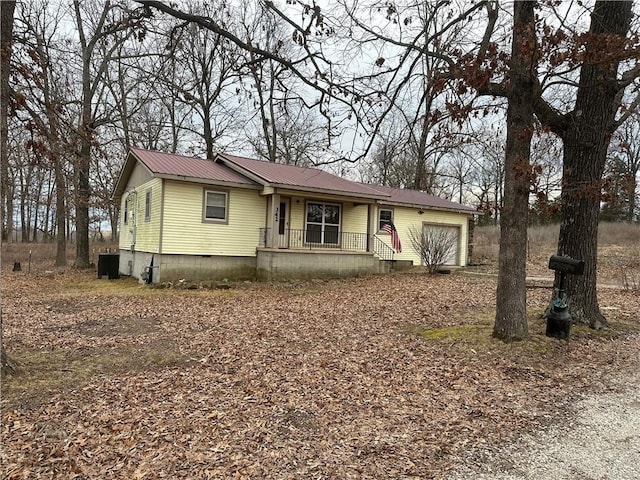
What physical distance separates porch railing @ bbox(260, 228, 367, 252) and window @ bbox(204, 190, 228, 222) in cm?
153

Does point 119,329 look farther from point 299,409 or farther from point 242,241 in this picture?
point 242,241

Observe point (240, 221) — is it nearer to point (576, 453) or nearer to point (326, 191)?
point (326, 191)

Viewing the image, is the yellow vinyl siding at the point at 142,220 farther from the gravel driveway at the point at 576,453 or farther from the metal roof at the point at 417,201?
the gravel driveway at the point at 576,453

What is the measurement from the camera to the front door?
49.6 feet

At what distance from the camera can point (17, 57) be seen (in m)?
5.05

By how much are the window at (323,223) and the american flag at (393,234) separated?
8.56 feet

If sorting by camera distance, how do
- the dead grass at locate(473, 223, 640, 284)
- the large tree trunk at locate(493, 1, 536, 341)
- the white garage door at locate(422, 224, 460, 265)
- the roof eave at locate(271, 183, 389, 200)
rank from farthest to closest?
the white garage door at locate(422, 224, 460, 265)
the dead grass at locate(473, 223, 640, 284)
the roof eave at locate(271, 183, 389, 200)
the large tree trunk at locate(493, 1, 536, 341)

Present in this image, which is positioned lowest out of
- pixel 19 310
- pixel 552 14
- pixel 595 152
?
pixel 19 310

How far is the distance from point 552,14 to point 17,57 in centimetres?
659

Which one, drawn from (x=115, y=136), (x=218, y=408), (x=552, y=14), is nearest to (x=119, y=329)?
(x=218, y=408)

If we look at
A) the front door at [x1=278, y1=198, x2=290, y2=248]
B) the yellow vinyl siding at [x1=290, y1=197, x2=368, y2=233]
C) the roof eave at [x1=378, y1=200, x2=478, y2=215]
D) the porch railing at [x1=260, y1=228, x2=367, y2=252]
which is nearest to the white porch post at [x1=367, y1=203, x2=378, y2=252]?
the porch railing at [x1=260, y1=228, x2=367, y2=252]

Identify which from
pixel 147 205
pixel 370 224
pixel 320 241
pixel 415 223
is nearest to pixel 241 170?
pixel 147 205

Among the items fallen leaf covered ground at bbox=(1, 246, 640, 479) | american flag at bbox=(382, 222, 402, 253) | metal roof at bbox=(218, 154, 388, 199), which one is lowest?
fallen leaf covered ground at bbox=(1, 246, 640, 479)

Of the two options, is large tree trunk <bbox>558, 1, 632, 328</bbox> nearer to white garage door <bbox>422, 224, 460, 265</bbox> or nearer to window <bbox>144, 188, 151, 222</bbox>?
white garage door <bbox>422, 224, 460, 265</bbox>
